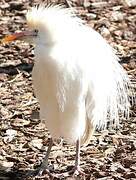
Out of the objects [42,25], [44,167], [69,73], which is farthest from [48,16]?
[44,167]

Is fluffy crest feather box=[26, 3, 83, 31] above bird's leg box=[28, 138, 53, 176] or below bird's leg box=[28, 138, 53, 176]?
above

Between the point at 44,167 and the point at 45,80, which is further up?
the point at 45,80

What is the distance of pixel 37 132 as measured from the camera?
5.20 meters

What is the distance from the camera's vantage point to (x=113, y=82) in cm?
455

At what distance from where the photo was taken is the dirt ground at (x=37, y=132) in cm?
476

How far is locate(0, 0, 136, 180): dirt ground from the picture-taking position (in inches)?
187

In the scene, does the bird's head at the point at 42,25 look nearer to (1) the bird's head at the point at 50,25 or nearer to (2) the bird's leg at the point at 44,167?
(1) the bird's head at the point at 50,25

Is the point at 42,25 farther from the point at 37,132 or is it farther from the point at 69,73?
the point at 37,132

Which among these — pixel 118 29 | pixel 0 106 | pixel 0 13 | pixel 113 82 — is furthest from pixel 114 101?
pixel 0 13

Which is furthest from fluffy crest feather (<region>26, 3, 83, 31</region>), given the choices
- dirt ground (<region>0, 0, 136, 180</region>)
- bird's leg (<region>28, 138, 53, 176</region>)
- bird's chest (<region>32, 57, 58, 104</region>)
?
dirt ground (<region>0, 0, 136, 180</region>)

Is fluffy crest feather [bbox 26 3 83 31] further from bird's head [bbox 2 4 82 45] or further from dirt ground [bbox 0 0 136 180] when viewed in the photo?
dirt ground [bbox 0 0 136 180]

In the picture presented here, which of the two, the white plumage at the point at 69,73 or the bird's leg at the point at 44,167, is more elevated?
the white plumage at the point at 69,73

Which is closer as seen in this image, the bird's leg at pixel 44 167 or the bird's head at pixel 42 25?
the bird's head at pixel 42 25

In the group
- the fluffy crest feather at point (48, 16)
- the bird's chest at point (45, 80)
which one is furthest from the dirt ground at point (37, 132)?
the fluffy crest feather at point (48, 16)
